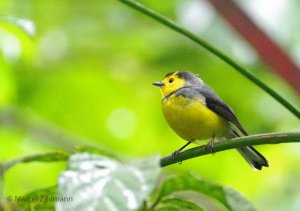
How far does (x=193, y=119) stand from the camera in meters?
3.04

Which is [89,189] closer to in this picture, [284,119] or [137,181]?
[137,181]

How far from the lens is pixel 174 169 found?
4.48 meters

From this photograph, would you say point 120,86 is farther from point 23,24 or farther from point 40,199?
point 40,199

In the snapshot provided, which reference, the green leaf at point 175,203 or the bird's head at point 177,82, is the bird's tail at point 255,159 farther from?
the green leaf at point 175,203

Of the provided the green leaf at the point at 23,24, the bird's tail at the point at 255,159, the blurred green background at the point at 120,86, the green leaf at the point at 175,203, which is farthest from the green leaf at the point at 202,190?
the blurred green background at the point at 120,86

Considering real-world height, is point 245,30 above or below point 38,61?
below

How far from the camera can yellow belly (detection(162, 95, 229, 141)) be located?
3033 mm

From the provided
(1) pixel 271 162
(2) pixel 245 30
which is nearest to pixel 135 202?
(2) pixel 245 30

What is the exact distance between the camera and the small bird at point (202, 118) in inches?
119

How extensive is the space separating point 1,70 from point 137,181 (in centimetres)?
330

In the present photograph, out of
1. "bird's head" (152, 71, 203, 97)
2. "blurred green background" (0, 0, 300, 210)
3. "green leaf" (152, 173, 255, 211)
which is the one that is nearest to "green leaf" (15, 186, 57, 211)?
"green leaf" (152, 173, 255, 211)

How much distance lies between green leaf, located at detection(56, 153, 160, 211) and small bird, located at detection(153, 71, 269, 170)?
1.65 meters

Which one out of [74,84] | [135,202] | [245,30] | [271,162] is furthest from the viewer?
[74,84]

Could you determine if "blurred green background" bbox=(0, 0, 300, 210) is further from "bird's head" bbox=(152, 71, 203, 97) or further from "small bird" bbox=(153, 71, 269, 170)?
"small bird" bbox=(153, 71, 269, 170)
